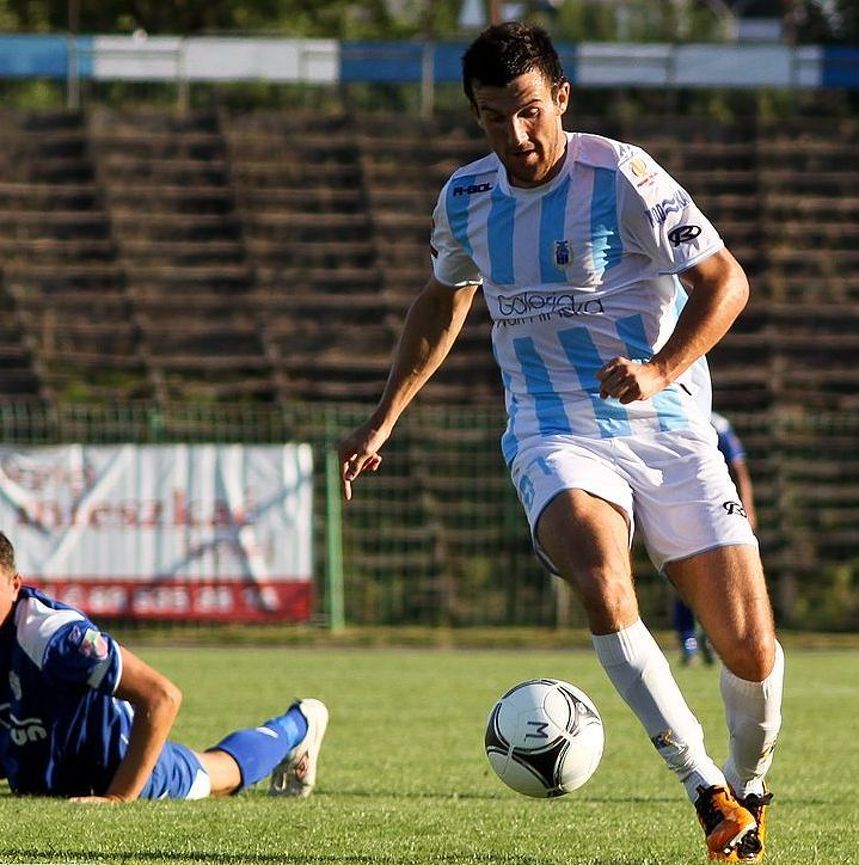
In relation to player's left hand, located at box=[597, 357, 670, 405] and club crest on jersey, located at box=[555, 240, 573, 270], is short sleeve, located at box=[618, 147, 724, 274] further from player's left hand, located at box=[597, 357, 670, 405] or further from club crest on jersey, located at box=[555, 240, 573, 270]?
A: player's left hand, located at box=[597, 357, 670, 405]

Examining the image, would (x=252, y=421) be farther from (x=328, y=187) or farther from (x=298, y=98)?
(x=298, y=98)

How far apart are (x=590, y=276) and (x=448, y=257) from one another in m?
0.56

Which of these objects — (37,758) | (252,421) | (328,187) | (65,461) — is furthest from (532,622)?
(37,758)

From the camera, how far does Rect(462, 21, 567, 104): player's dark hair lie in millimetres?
4941

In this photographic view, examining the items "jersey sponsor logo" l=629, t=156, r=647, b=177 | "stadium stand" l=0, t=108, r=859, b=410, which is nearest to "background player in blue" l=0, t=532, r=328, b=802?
"jersey sponsor logo" l=629, t=156, r=647, b=177

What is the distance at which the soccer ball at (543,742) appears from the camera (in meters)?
5.00

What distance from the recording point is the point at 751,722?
509 cm

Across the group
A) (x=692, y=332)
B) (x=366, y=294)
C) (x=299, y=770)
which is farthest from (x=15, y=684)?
(x=366, y=294)

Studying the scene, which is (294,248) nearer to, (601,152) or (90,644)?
(90,644)

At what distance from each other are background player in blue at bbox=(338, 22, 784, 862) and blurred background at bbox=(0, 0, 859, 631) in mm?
12488

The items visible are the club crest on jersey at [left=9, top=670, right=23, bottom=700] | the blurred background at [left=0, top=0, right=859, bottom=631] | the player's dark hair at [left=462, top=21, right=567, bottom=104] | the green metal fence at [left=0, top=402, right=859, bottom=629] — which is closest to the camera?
the player's dark hair at [left=462, top=21, right=567, bottom=104]

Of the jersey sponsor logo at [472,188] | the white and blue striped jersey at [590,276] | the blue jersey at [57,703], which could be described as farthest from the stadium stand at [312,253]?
the white and blue striped jersey at [590,276]

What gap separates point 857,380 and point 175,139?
10103 mm

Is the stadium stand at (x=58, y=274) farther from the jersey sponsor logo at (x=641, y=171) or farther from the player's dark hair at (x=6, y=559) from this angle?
the jersey sponsor logo at (x=641, y=171)
